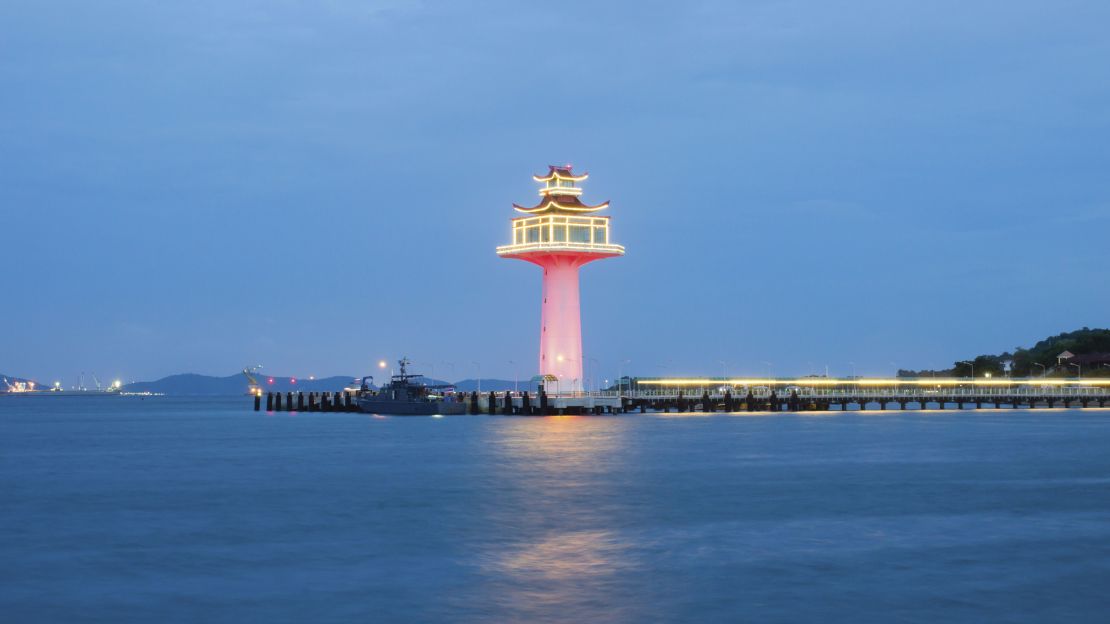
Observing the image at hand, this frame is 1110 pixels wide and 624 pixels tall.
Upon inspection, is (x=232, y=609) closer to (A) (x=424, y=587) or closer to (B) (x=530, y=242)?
(A) (x=424, y=587)

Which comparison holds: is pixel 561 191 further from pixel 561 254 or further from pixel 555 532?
pixel 555 532

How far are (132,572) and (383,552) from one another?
5296 mm

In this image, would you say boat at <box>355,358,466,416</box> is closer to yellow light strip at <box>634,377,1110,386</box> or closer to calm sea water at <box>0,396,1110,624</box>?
yellow light strip at <box>634,377,1110,386</box>

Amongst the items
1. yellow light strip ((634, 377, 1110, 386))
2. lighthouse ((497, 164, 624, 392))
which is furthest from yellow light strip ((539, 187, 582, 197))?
yellow light strip ((634, 377, 1110, 386))

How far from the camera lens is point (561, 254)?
90562 mm

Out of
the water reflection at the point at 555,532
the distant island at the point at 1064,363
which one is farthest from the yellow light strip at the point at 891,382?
the water reflection at the point at 555,532

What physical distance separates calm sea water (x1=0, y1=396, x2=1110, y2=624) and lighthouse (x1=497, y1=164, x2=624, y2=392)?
2839 centimetres

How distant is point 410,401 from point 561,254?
22039mm

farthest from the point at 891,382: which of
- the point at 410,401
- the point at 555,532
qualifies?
the point at 555,532

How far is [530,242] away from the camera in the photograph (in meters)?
92.3

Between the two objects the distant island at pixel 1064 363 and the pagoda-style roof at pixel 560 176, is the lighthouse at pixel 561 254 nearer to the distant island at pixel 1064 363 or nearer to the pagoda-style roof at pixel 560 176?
the pagoda-style roof at pixel 560 176

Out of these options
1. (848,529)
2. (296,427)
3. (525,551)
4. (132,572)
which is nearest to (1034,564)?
(848,529)

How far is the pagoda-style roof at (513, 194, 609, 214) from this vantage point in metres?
91.7

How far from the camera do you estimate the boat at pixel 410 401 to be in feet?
341
